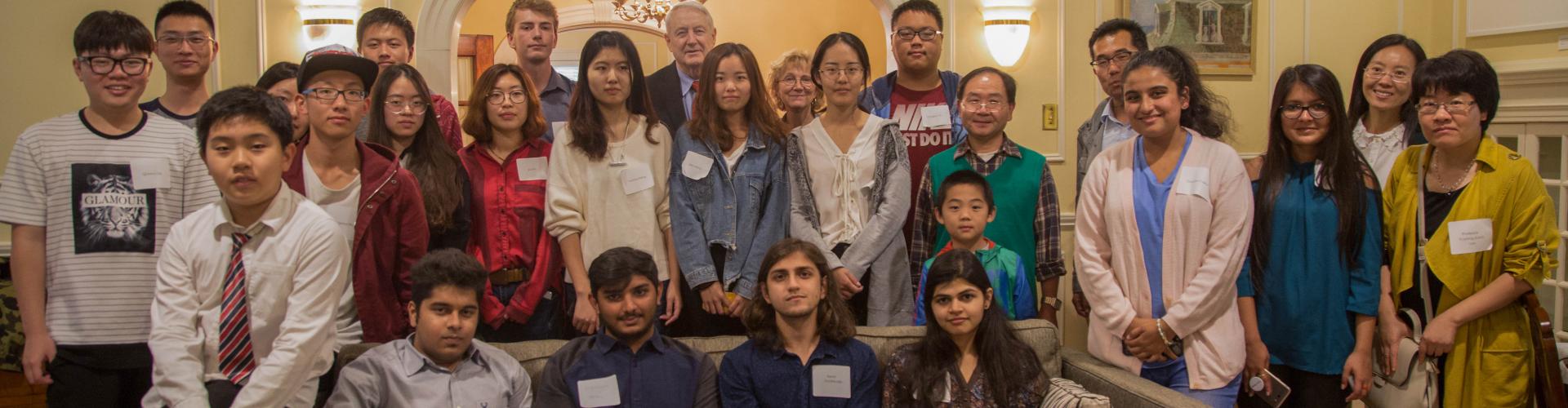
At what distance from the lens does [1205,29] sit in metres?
5.20

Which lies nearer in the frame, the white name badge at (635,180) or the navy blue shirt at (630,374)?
the navy blue shirt at (630,374)

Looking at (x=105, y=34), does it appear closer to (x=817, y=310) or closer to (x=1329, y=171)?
(x=817, y=310)

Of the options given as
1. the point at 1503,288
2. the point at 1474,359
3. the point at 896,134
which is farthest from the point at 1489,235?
the point at 896,134

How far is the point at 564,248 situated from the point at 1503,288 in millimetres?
2619

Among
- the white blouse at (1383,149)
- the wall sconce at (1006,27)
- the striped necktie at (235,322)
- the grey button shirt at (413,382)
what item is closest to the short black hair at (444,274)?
the grey button shirt at (413,382)

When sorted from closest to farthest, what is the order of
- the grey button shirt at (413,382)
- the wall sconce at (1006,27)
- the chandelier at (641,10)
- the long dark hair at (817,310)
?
the grey button shirt at (413,382)
the long dark hair at (817,310)
the wall sconce at (1006,27)
the chandelier at (641,10)

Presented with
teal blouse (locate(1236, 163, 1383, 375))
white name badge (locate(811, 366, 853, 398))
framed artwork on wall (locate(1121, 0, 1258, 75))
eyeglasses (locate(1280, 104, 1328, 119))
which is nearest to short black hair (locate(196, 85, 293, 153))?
white name badge (locate(811, 366, 853, 398))

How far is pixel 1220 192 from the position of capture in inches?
102

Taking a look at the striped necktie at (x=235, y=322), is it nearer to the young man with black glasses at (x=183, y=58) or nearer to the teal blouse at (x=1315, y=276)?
the young man with black glasses at (x=183, y=58)

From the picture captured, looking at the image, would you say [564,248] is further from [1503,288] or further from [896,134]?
Result: [1503,288]

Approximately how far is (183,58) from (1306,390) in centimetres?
337

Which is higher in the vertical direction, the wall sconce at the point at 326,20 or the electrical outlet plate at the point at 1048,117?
the wall sconce at the point at 326,20

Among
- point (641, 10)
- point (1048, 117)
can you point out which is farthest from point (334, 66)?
point (641, 10)

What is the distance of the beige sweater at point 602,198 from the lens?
9.63ft
